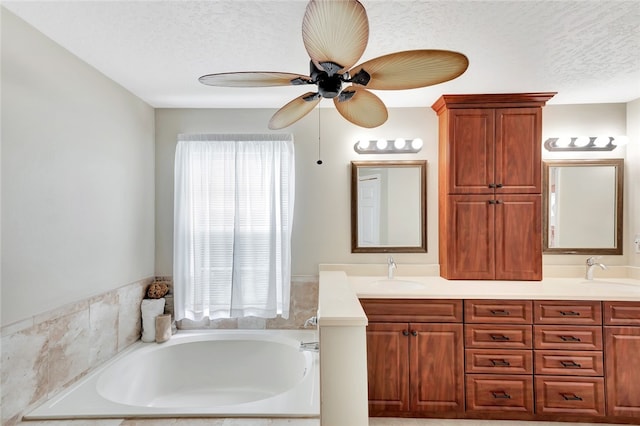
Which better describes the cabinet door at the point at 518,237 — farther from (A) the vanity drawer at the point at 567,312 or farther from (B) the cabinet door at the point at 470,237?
(A) the vanity drawer at the point at 567,312

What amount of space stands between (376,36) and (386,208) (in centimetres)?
159

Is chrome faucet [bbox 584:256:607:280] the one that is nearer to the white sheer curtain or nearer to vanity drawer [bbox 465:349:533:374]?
vanity drawer [bbox 465:349:533:374]

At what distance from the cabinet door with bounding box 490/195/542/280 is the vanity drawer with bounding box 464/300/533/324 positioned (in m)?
0.44

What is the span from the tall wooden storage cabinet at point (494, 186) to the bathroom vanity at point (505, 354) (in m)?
0.38

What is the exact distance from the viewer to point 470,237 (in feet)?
9.40

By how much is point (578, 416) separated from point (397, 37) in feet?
9.17

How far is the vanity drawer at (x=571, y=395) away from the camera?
2395 mm

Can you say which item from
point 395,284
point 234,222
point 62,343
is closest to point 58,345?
point 62,343

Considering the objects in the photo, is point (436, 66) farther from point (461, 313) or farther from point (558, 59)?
point (461, 313)

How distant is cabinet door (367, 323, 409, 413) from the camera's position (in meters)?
2.46

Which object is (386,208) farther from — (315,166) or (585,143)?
(585,143)

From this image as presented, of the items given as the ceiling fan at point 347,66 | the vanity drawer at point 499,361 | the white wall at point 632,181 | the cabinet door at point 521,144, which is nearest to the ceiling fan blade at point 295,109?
the ceiling fan at point 347,66

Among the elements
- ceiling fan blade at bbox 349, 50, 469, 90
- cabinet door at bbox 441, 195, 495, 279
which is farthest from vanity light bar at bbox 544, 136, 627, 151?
ceiling fan blade at bbox 349, 50, 469, 90

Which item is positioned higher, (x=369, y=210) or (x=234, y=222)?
(x=369, y=210)
